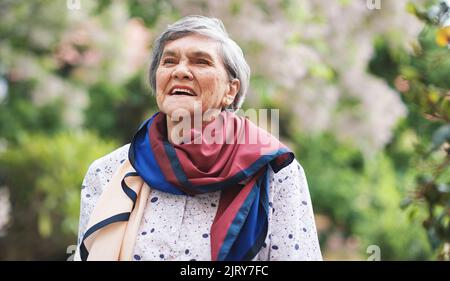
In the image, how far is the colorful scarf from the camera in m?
1.95

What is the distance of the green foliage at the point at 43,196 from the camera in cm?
632

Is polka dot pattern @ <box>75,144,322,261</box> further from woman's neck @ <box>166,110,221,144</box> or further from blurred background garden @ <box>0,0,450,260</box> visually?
blurred background garden @ <box>0,0,450,260</box>

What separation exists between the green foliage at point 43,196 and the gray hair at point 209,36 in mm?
4351

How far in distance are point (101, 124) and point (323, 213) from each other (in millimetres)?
3455

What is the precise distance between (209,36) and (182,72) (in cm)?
16

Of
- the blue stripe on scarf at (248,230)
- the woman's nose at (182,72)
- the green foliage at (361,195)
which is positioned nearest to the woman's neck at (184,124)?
the woman's nose at (182,72)

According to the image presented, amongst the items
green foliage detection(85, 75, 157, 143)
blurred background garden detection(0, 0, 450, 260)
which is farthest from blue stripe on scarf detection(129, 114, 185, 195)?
green foliage detection(85, 75, 157, 143)

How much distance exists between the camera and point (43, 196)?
643 cm

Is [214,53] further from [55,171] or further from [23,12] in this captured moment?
[23,12]

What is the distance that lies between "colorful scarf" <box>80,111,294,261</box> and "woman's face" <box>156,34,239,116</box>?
10 centimetres

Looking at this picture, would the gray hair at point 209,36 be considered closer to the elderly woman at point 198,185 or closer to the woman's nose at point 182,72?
the elderly woman at point 198,185

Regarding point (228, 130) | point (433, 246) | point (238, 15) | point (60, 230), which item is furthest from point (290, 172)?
point (60, 230)

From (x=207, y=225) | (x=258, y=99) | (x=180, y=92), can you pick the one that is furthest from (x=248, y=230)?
(x=258, y=99)

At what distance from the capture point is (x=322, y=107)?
7.63 m
